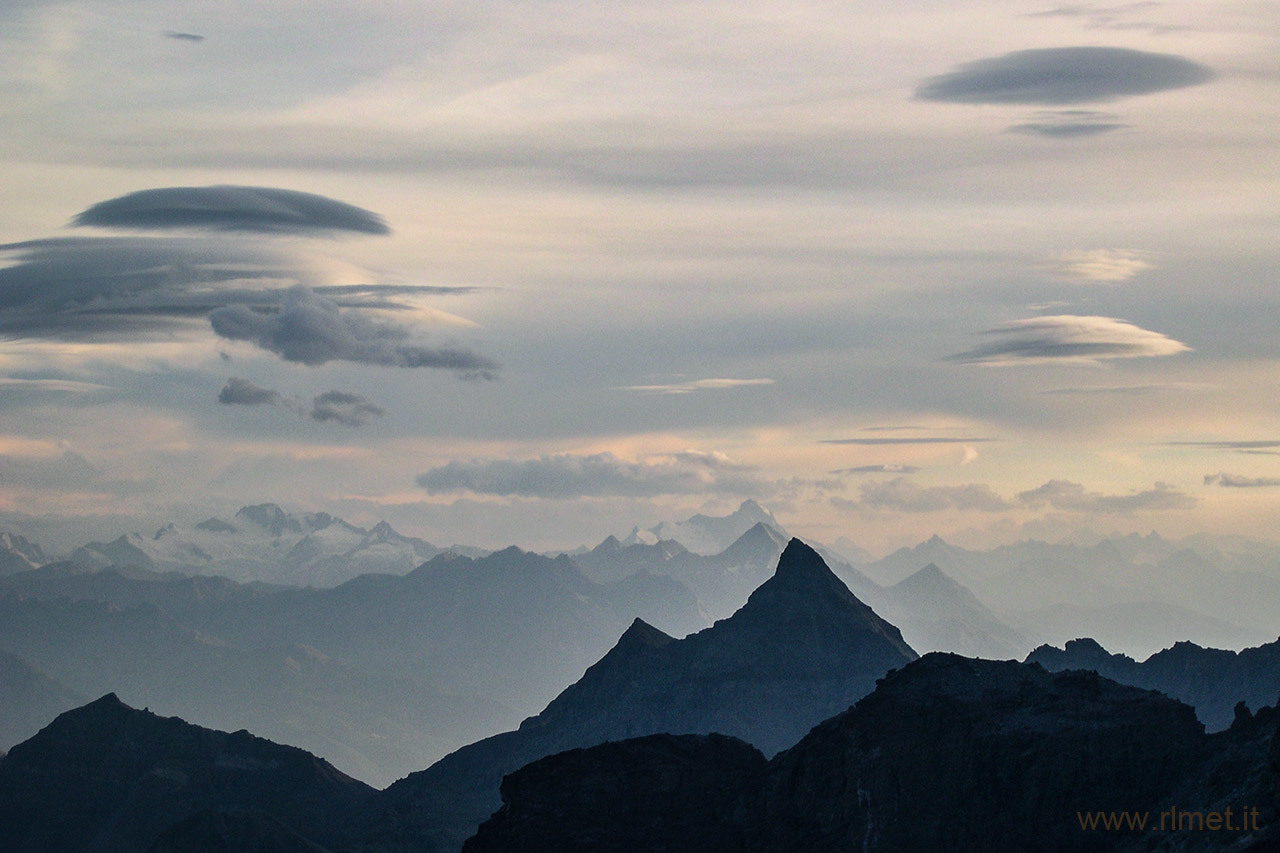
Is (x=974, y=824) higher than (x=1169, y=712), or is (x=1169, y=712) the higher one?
(x=1169, y=712)

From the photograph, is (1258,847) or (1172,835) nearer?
(1258,847)

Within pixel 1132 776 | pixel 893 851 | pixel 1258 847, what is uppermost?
pixel 1258 847

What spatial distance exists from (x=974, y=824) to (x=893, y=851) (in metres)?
12.3

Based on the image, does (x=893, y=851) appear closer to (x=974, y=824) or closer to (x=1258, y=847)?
(x=974, y=824)

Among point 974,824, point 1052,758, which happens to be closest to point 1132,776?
point 1052,758

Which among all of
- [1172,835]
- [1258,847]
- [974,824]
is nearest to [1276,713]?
[1172,835]

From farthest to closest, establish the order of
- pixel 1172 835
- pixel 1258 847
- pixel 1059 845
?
1. pixel 1059 845
2. pixel 1172 835
3. pixel 1258 847

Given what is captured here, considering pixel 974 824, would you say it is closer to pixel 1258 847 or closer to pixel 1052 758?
pixel 1052 758

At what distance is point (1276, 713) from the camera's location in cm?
16912

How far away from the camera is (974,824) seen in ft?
652

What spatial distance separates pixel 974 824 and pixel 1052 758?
14760 millimetres

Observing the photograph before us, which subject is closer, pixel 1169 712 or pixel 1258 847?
pixel 1258 847

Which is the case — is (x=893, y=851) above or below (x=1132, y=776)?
below

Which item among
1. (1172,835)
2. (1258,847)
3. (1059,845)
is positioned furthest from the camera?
(1059,845)
